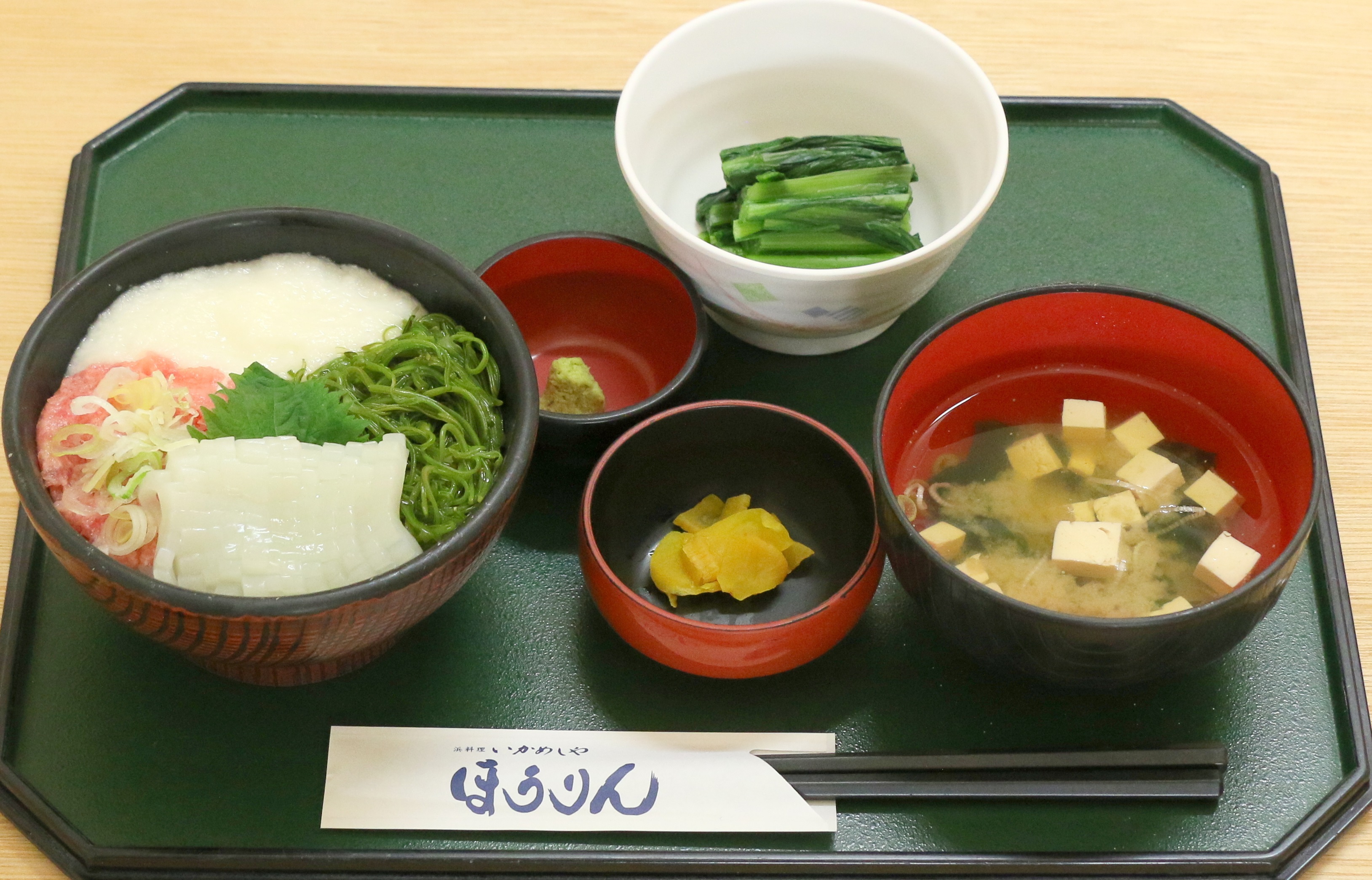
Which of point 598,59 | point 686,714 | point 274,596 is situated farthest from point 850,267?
point 274,596

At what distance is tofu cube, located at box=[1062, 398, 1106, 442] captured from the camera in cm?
155

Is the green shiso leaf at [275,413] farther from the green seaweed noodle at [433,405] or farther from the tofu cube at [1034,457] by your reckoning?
the tofu cube at [1034,457]

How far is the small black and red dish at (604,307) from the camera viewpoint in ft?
5.49

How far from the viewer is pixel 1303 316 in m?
1.81

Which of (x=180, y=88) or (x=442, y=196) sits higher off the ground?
(x=180, y=88)

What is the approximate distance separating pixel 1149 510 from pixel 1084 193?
0.67 meters

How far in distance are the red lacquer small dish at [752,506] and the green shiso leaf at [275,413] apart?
308 millimetres

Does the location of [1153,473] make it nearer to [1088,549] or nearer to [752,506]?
[1088,549]

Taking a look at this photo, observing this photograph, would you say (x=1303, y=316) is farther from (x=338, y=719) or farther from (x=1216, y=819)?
(x=338, y=719)

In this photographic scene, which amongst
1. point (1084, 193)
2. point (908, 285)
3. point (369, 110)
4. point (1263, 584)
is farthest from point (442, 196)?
point (1263, 584)

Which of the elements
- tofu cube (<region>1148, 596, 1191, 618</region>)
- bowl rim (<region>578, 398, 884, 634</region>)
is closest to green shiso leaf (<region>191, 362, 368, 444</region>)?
bowl rim (<region>578, 398, 884, 634</region>)

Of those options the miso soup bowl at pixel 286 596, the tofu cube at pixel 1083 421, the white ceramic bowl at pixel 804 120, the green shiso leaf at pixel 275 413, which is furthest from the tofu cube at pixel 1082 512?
the green shiso leaf at pixel 275 413

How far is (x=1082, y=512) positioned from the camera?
4.82ft

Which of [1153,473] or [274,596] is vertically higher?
[274,596]
